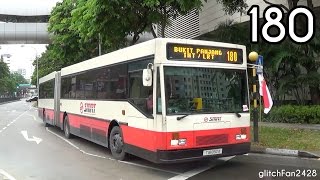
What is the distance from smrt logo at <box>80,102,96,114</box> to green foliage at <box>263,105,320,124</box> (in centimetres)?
888

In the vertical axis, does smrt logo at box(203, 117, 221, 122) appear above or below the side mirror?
below

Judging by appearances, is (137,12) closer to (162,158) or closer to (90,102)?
(90,102)

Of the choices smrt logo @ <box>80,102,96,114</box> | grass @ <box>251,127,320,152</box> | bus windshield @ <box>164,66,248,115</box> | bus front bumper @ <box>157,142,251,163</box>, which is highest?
bus windshield @ <box>164,66,248,115</box>

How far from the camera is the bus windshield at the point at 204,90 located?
9.44 m

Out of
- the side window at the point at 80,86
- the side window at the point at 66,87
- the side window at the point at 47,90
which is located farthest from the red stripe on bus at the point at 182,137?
the side window at the point at 47,90

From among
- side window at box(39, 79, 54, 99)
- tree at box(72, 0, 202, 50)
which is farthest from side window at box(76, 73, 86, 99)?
side window at box(39, 79, 54, 99)

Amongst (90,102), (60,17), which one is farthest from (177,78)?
(60,17)

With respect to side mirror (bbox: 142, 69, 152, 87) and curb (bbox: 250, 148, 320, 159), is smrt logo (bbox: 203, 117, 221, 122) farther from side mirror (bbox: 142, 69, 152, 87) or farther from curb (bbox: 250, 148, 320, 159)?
curb (bbox: 250, 148, 320, 159)

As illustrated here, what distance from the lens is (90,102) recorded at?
14.4m

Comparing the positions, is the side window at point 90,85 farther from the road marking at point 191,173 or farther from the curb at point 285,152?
the curb at point 285,152

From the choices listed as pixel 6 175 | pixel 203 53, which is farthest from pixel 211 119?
pixel 6 175

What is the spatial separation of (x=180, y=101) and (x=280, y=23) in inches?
305

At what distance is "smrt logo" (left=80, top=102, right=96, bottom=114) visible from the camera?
13998 millimetres

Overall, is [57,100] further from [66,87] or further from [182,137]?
[182,137]
